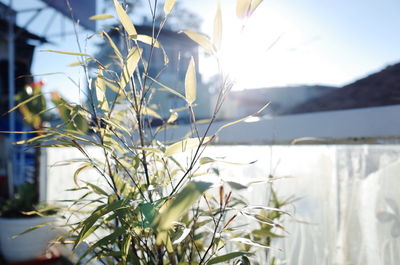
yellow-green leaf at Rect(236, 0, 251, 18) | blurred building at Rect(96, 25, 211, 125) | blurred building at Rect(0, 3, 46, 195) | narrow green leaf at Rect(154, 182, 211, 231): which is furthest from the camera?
blurred building at Rect(0, 3, 46, 195)

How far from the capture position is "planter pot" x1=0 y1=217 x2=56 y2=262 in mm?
2674

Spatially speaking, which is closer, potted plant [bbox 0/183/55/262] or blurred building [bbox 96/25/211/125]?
blurred building [bbox 96/25/211/125]

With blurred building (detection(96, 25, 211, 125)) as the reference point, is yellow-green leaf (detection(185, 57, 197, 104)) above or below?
below

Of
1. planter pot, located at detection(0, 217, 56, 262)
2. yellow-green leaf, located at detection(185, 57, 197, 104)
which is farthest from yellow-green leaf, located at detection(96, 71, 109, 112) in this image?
planter pot, located at detection(0, 217, 56, 262)

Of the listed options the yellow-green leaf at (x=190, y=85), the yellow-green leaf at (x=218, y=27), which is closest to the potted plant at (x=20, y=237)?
the yellow-green leaf at (x=190, y=85)

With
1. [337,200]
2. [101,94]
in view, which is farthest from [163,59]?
[337,200]

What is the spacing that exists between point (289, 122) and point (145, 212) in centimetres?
181

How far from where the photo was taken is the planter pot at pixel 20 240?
267 centimetres

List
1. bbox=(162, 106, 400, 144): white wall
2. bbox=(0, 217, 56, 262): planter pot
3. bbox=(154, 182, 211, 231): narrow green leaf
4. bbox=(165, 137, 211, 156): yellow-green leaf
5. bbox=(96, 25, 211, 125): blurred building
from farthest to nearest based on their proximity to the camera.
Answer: bbox=(0, 217, 56, 262): planter pot
bbox=(162, 106, 400, 144): white wall
bbox=(96, 25, 211, 125): blurred building
bbox=(165, 137, 211, 156): yellow-green leaf
bbox=(154, 182, 211, 231): narrow green leaf

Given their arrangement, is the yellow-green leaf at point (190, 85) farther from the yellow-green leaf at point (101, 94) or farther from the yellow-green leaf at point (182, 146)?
the yellow-green leaf at point (101, 94)

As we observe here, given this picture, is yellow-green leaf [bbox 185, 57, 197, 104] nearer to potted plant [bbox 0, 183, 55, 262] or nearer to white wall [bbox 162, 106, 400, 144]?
white wall [bbox 162, 106, 400, 144]

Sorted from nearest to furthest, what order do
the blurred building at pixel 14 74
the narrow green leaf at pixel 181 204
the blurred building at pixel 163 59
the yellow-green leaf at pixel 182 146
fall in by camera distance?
the narrow green leaf at pixel 181 204 < the yellow-green leaf at pixel 182 146 < the blurred building at pixel 163 59 < the blurred building at pixel 14 74

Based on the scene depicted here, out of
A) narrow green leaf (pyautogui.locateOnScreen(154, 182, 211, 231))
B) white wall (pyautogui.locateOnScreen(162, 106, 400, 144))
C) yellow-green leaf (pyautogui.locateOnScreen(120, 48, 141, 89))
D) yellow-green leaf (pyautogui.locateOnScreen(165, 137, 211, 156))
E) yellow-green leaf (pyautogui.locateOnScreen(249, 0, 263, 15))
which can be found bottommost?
narrow green leaf (pyautogui.locateOnScreen(154, 182, 211, 231))

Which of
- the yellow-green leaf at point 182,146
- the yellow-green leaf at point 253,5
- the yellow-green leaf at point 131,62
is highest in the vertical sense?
the yellow-green leaf at point 253,5
